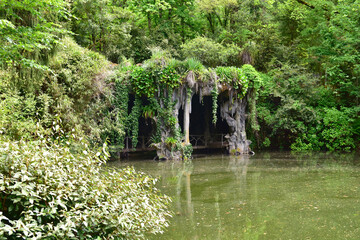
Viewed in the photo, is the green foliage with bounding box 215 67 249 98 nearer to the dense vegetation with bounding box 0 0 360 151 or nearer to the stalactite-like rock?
the stalactite-like rock

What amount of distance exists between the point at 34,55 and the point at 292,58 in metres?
16.8

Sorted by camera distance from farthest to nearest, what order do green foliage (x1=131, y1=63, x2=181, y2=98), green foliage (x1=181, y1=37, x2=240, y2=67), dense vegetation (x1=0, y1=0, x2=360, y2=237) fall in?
1. green foliage (x1=181, y1=37, x2=240, y2=67)
2. green foliage (x1=131, y1=63, x2=181, y2=98)
3. dense vegetation (x1=0, y1=0, x2=360, y2=237)

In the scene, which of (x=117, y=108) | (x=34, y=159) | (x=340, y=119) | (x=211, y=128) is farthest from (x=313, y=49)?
(x=34, y=159)

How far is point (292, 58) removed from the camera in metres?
21.6

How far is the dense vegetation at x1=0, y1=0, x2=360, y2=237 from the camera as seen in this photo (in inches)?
505

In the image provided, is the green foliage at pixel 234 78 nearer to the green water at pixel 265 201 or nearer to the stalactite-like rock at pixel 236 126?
the stalactite-like rock at pixel 236 126

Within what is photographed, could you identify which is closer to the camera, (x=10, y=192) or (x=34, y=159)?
(x=10, y=192)

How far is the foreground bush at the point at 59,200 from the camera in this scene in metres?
3.31

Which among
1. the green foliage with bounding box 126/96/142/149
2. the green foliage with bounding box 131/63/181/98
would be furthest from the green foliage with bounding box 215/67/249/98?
the green foliage with bounding box 126/96/142/149

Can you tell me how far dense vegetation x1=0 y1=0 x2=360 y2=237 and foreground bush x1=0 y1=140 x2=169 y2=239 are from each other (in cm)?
544

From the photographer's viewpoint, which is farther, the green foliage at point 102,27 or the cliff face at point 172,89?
the green foliage at point 102,27

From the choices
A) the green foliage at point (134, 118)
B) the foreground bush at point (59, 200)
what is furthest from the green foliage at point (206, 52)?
the foreground bush at point (59, 200)

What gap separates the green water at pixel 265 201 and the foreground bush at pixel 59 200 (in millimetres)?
1818

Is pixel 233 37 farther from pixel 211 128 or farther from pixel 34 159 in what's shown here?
pixel 34 159
